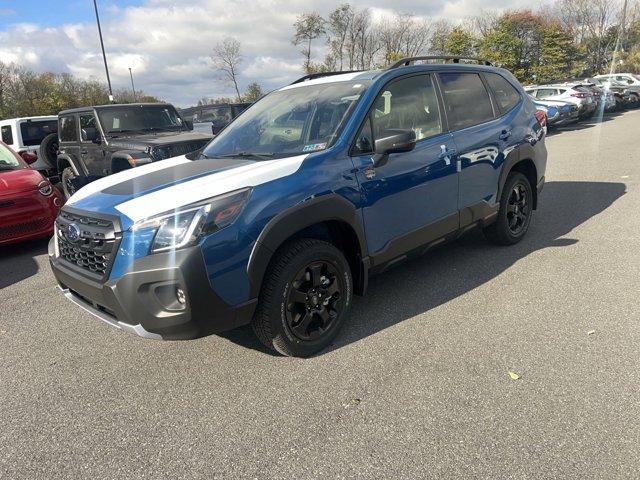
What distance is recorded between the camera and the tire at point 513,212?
4.77 m

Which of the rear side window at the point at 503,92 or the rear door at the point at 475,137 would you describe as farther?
the rear side window at the point at 503,92

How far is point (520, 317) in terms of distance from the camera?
3.53 meters

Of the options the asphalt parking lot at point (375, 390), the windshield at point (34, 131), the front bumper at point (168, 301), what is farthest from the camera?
the windshield at point (34, 131)

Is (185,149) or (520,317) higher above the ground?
(185,149)

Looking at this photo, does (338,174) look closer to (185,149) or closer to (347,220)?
(347,220)

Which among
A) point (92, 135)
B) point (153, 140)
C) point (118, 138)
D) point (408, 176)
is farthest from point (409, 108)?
point (92, 135)

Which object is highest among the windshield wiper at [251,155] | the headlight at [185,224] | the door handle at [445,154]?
the windshield wiper at [251,155]

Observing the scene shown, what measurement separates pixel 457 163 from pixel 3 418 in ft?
11.9

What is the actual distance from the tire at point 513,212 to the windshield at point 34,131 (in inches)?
405

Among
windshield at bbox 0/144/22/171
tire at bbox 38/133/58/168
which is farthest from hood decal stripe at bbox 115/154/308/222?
tire at bbox 38/133/58/168

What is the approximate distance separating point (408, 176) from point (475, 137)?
107cm

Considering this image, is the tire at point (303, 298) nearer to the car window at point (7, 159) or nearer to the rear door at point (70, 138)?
the car window at point (7, 159)

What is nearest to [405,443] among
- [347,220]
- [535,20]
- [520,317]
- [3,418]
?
[347,220]

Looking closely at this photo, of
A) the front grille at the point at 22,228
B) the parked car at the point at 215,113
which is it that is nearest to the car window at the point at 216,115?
the parked car at the point at 215,113
